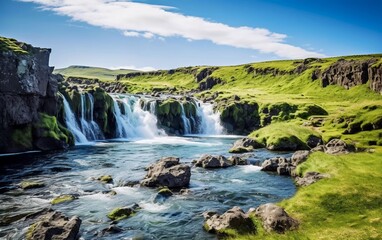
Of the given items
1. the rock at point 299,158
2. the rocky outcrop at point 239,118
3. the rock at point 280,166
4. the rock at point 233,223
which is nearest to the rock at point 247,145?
the rock at point 280,166

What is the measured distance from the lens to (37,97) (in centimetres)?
6900

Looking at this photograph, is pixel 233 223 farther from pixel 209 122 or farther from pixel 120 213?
pixel 209 122

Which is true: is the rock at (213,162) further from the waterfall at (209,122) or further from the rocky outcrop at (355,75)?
the rocky outcrop at (355,75)

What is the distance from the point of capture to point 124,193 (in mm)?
37719

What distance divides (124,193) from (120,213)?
747cm

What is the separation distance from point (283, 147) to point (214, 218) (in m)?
45.0

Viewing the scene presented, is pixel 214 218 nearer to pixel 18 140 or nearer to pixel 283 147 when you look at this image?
pixel 283 147

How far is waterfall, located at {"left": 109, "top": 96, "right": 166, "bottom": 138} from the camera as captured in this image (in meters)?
97.9

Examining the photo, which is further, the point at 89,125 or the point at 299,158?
the point at 89,125

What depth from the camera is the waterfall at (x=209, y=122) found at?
381ft

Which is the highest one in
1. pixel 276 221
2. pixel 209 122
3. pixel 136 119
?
pixel 136 119

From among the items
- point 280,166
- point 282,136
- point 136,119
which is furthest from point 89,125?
point 280,166

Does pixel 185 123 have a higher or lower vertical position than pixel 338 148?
higher

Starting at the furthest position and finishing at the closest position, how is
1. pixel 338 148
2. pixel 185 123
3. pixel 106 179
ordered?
pixel 185 123 < pixel 338 148 < pixel 106 179
